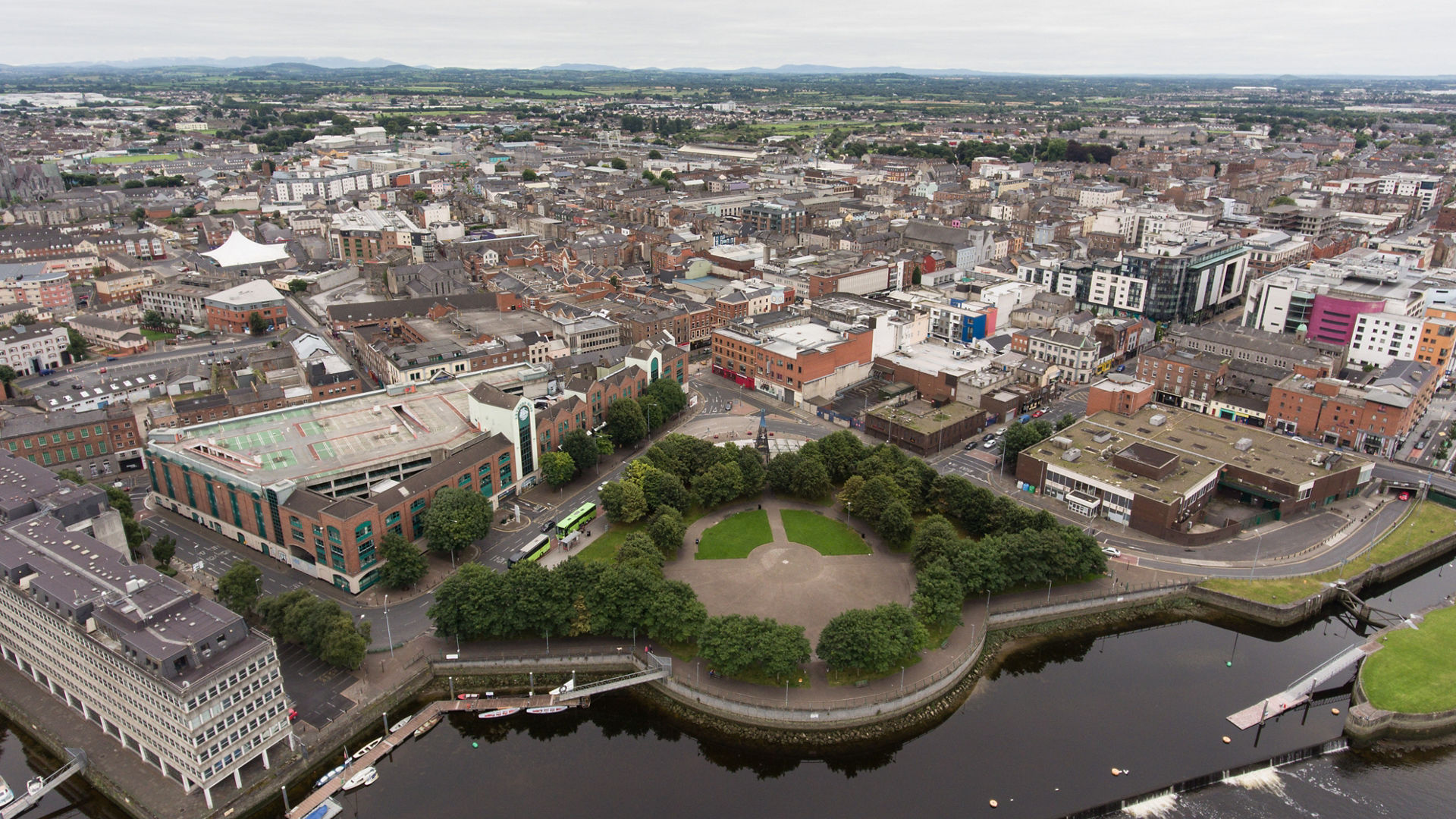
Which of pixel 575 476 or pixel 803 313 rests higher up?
pixel 803 313

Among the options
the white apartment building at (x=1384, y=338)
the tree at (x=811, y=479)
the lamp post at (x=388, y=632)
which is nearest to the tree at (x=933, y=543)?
the tree at (x=811, y=479)

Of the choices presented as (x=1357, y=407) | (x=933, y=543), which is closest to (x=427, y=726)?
(x=933, y=543)

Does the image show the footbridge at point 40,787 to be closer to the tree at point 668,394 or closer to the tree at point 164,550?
the tree at point 164,550

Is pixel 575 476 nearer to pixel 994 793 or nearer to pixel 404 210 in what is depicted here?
pixel 994 793

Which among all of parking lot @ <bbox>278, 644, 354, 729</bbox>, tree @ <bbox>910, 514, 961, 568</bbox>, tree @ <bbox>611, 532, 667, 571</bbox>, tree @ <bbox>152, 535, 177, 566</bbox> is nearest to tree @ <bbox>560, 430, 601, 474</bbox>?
tree @ <bbox>611, 532, 667, 571</bbox>

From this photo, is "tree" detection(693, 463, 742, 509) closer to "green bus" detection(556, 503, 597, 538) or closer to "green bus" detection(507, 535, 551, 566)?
"green bus" detection(556, 503, 597, 538)

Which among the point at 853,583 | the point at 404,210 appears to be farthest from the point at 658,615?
the point at 404,210
